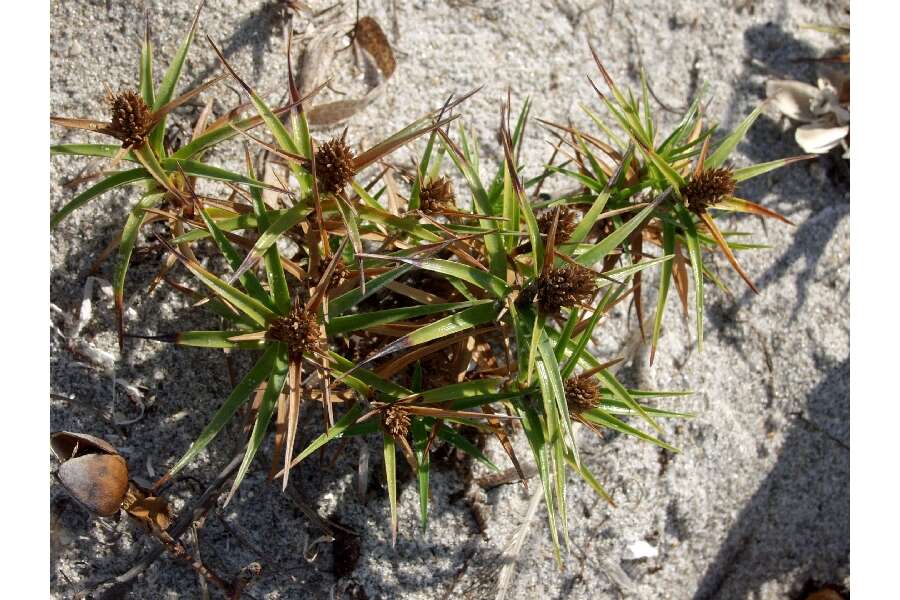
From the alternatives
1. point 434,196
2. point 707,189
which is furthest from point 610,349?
point 434,196

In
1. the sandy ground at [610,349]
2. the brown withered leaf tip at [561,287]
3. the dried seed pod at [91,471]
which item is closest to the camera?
the brown withered leaf tip at [561,287]

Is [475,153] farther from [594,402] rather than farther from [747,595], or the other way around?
[747,595]

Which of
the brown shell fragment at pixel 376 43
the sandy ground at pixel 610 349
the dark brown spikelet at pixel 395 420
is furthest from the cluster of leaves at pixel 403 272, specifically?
the brown shell fragment at pixel 376 43

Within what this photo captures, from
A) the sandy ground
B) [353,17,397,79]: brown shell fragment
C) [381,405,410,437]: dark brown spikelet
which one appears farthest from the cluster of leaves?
[353,17,397,79]: brown shell fragment

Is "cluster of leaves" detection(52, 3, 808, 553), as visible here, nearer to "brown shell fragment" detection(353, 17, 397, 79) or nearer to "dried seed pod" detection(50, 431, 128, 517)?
"dried seed pod" detection(50, 431, 128, 517)

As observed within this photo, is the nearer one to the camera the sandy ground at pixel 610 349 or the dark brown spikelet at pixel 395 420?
the dark brown spikelet at pixel 395 420

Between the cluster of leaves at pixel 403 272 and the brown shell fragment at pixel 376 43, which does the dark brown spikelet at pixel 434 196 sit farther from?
the brown shell fragment at pixel 376 43
